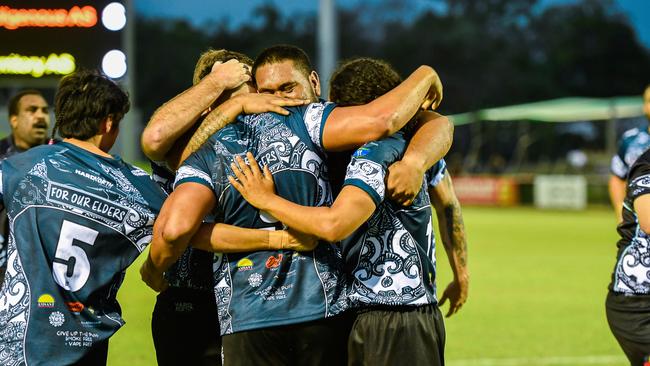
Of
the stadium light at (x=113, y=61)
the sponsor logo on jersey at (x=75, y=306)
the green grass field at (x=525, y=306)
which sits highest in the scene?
the stadium light at (x=113, y=61)

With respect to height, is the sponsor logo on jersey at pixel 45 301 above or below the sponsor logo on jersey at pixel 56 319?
above

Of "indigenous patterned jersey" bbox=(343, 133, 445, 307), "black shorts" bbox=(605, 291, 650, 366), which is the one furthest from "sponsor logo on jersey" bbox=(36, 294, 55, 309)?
"black shorts" bbox=(605, 291, 650, 366)

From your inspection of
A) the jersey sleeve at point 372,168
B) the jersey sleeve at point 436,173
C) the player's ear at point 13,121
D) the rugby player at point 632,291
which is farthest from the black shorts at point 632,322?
the player's ear at point 13,121

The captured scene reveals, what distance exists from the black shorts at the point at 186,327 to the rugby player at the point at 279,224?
53 centimetres

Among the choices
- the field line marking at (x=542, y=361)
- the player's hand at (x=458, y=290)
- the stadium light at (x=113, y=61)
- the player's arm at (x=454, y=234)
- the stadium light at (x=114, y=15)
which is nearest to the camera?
the player's arm at (x=454, y=234)

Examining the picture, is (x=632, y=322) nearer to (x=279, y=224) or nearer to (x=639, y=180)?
(x=639, y=180)

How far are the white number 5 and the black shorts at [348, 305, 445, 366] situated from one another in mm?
1204

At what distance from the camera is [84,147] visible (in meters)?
4.05

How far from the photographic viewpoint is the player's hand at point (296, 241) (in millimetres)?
3838

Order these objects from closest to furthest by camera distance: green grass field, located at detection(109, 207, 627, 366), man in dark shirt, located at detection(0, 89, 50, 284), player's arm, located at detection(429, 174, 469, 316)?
player's arm, located at detection(429, 174, 469, 316) → man in dark shirt, located at detection(0, 89, 50, 284) → green grass field, located at detection(109, 207, 627, 366)

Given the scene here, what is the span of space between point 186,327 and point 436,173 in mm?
1456

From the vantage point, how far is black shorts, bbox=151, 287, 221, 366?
4.48 metres

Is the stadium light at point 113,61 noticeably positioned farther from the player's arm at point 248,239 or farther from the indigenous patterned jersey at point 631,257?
the player's arm at point 248,239

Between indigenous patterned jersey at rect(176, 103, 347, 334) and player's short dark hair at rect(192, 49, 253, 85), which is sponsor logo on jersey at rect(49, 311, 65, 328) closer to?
indigenous patterned jersey at rect(176, 103, 347, 334)
